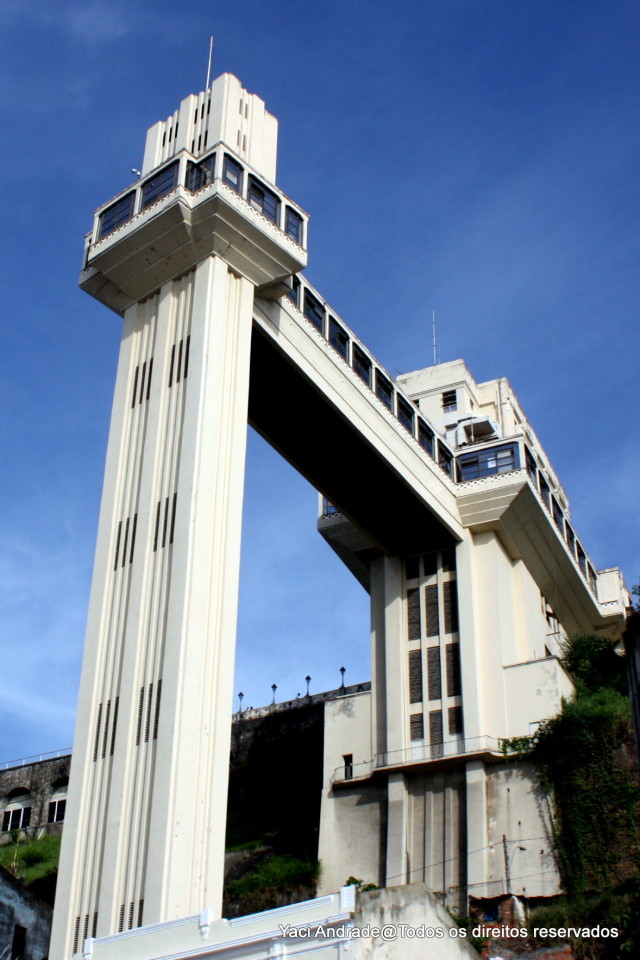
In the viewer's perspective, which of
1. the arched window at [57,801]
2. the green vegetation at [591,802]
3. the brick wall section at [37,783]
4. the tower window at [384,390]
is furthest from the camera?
the brick wall section at [37,783]

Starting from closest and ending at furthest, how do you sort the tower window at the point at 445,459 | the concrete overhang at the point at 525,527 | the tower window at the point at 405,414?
the tower window at the point at 405,414 < the concrete overhang at the point at 525,527 < the tower window at the point at 445,459

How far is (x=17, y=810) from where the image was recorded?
5712 centimetres

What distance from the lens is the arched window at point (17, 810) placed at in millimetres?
56531

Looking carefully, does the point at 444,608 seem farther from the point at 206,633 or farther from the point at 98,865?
the point at 98,865

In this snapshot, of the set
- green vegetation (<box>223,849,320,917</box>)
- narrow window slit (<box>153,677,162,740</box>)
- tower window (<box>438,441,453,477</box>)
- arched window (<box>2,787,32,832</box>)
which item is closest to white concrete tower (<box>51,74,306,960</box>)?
narrow window slit (<box>153,677,162,740</box>)

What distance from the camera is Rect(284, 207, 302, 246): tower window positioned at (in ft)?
105

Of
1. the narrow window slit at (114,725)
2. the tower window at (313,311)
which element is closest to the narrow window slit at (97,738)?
the narrow window slit at (114,725)

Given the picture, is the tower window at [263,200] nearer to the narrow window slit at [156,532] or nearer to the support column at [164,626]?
the support column at [164,626]

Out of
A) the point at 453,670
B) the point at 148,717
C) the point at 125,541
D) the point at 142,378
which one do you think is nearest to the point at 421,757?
the point at 453,670

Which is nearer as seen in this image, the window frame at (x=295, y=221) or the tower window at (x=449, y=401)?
the window frame at (x=295, y=221)

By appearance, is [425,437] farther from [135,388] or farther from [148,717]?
[148,717]

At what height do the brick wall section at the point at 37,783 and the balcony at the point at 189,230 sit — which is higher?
the balcony at the point at 189,230

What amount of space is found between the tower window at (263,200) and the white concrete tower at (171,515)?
0.06 metres

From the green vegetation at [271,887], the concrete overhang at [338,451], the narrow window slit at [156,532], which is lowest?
the green vegetation at [271,887]
